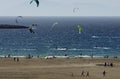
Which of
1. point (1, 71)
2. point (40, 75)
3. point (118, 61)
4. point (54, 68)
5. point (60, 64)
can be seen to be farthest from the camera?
point (118, 61)

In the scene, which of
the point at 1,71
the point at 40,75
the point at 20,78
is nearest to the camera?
the point at 20,78

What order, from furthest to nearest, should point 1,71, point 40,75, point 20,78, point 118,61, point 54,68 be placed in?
point 118,61
point 54,68
point 1,71
point 40,75
point 20,78

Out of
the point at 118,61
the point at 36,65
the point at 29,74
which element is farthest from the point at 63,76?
the point at 118,61

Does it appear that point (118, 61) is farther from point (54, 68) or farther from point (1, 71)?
point (1, 71)

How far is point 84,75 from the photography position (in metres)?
52.9

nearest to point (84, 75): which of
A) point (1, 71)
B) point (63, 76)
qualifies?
point (63, 76)

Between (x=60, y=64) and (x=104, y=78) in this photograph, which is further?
(x=60, y=64)

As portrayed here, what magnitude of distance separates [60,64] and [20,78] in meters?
16.8

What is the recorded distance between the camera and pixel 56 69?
58.6m

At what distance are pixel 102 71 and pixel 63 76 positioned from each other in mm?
7376

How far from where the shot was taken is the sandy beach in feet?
169

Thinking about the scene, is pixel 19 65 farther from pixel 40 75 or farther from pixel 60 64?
pixel 40 75

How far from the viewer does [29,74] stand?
52906mm

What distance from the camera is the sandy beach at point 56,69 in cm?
5153
